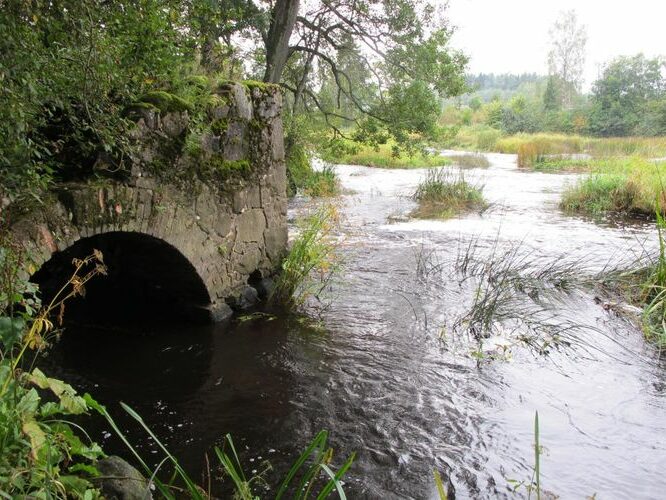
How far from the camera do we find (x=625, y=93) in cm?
3838

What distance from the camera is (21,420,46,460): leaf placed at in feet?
6.19

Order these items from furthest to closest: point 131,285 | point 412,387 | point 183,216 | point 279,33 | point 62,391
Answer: point 279,33, point 131,285, point 183,216, point 412,387, point 62,391

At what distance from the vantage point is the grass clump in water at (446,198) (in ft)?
40.4

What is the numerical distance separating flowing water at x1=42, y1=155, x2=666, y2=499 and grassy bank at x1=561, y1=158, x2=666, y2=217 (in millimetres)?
5469

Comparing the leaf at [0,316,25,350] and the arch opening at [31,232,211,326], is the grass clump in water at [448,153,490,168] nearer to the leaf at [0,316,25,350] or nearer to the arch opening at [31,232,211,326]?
the arch opening at [31,232,211,326]

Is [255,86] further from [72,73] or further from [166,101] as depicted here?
[72,73]

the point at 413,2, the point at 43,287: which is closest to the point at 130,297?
the point at 43,287

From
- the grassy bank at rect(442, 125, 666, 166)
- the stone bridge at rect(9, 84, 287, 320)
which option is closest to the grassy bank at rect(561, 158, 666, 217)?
the grassy bank at rect(442, 125, 666, 166)

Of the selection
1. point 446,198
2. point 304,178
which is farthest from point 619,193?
point 304,178

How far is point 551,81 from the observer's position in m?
49.8

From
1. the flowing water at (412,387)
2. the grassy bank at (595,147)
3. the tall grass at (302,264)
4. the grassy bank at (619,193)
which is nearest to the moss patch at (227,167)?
the tall grass at (302,264)

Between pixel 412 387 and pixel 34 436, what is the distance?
313 centimetres

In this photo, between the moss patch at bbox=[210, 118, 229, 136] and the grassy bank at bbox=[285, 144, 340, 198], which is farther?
the grassy bank at bbox=[285, 144, 340, 198]

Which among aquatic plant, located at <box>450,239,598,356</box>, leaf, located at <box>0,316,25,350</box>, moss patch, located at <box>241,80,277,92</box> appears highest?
moss patch, located at <box>241,80,277,92</box>
